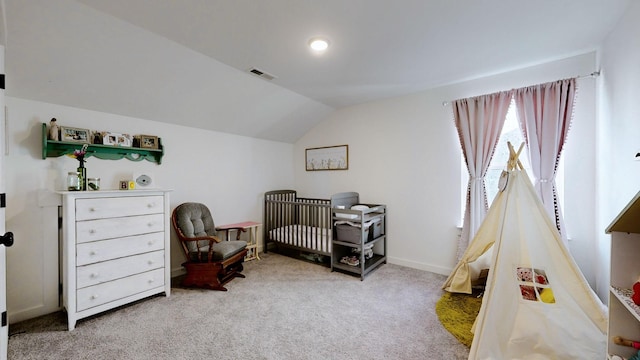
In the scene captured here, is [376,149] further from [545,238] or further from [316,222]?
[545,238]

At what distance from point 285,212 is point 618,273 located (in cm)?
361

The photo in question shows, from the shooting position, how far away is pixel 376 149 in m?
3.75

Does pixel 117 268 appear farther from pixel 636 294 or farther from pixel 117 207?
pixel 636 294

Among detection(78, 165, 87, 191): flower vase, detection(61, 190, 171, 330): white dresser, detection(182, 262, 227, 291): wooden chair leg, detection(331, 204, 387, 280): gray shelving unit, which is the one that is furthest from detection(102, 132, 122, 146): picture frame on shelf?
detection(331, 204, 387, 280): gray shelving unit

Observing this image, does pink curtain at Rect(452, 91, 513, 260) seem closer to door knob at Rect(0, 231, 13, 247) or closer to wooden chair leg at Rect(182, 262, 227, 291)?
wooden chair leg at Rect(182, 262, 227, 291)

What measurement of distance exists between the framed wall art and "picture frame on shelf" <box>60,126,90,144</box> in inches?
117

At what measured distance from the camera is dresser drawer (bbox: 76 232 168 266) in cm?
210

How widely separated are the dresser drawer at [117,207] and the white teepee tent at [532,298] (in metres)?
2.94

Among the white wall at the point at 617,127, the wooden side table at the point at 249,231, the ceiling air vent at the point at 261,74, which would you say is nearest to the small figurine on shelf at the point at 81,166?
the wooden side table at the point at 249,231

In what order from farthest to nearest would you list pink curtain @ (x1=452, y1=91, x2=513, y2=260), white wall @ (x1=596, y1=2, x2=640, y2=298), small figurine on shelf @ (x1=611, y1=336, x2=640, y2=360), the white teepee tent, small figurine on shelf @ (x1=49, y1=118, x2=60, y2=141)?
pink curtain @ (x1=452, y1=91, x2=513, y2=260), small figurine on shelf @ (x1=49, y1=118, x2=60, y2=141), white wall @ (x1=596, y1=2, x2=640, y2=298), the white teepee tent, small figurine on shelf @ (x1=611, y1=336, x2=640, y2=360)

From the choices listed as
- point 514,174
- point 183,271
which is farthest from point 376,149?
point 183,271

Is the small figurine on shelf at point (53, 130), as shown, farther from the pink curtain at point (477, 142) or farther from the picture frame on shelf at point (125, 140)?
the pink curtain at point (477, 142)

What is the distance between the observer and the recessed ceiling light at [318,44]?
2125 mm

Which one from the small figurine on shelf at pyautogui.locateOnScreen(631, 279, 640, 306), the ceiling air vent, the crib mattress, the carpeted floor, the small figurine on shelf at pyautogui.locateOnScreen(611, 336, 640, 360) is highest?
the ceiling air vent
